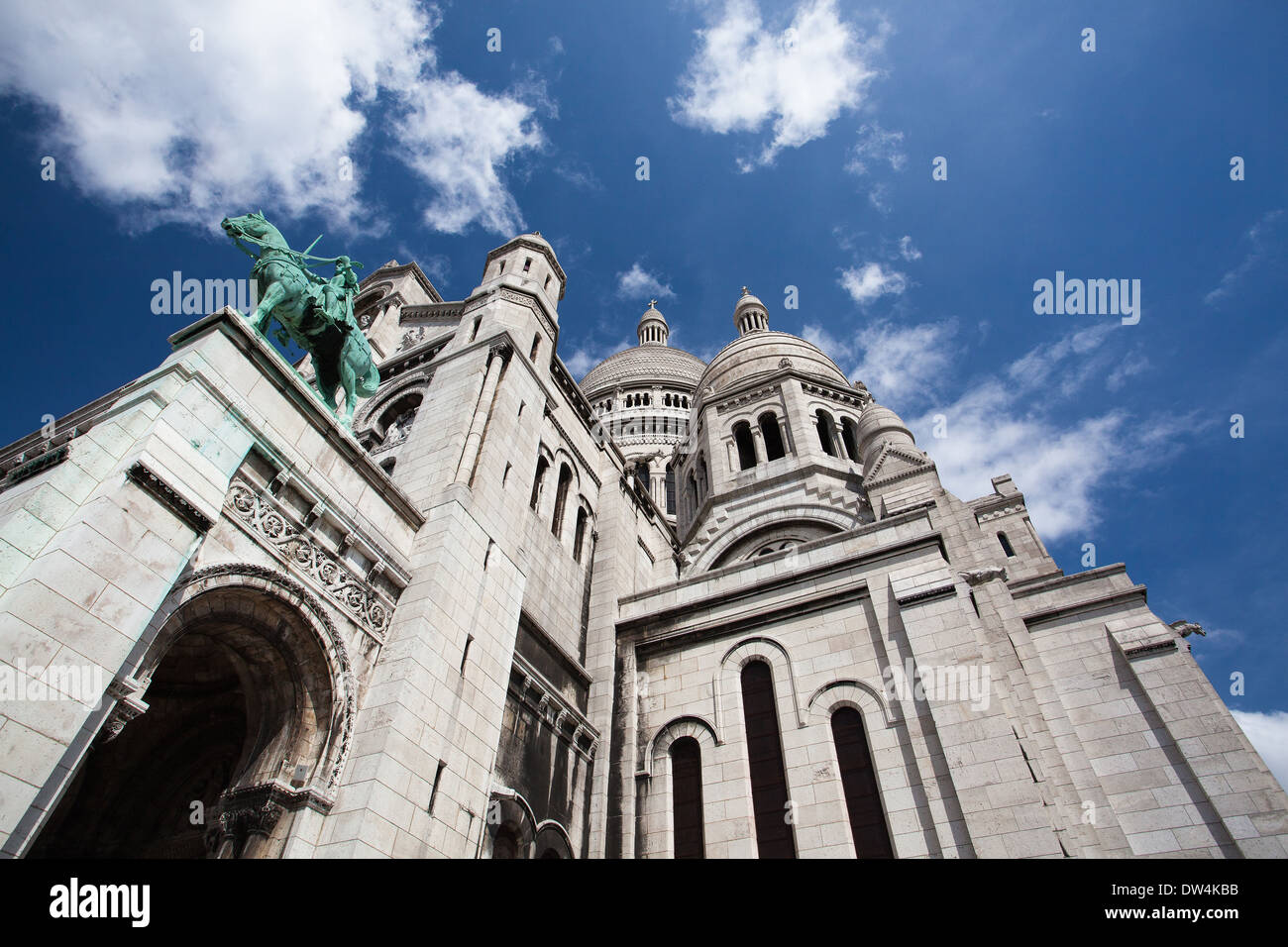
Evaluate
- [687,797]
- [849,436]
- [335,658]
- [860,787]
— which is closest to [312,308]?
[335,658]

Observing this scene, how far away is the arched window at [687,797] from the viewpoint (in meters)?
15.2

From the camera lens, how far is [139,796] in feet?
41.8

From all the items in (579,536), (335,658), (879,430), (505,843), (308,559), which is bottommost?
(505,843)

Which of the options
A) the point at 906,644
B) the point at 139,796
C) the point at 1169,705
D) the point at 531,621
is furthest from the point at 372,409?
the point at 1169,705

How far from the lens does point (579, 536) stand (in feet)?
72.2

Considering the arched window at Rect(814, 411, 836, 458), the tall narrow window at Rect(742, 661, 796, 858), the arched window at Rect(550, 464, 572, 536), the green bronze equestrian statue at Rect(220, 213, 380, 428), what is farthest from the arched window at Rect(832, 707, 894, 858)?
the arched window at Rect(814, 411, 836, 458)

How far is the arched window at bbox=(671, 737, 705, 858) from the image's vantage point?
15.2 metres

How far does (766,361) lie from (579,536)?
627 inches

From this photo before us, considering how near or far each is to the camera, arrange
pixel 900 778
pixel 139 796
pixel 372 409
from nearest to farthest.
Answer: pixel 139 796, pixel 900 778, pixel 372 409

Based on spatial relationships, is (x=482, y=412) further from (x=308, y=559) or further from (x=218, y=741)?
(x=218, y=741)

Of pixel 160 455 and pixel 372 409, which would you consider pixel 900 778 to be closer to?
pixel 160 455

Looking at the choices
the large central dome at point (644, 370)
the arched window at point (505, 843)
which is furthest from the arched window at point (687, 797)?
the large central dome at point (644, 370)

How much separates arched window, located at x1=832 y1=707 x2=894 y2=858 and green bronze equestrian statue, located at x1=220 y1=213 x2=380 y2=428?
38.3 feet
